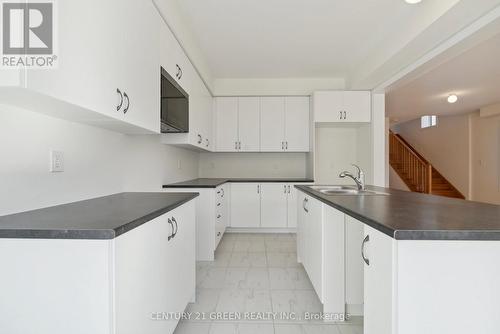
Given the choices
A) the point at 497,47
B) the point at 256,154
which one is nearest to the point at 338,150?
the point at 256,154

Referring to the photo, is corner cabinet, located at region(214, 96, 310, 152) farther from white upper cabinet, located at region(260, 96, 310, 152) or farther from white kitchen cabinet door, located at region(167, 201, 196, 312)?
white kitchen cabinet door, located at region(167, 201, 196, 312)

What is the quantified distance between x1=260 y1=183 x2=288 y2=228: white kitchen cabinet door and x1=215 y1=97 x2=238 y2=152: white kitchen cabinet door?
35.8 inches

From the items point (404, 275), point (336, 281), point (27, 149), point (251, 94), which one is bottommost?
point (336, 281)

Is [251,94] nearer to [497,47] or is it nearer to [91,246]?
[497,47]

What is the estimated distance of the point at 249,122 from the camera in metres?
4.25

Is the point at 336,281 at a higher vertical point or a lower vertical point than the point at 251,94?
lower

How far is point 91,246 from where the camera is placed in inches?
34.3

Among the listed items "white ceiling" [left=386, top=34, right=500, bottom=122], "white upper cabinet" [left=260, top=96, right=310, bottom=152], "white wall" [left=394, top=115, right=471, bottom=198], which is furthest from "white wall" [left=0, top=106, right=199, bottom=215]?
"white wall" [left=394, top=115, right=471, bottom=198]

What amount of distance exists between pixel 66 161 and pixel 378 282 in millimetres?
1660

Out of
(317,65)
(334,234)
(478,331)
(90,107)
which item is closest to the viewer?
(478,331)

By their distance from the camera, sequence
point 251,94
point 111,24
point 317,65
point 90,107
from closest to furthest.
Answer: point 90,107 → point 111,24 → point 317,65 → point 251,94

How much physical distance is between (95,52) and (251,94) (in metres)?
3.33

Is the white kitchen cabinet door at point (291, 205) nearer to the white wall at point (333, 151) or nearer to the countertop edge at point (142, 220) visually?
the white wall at point (333, 151)

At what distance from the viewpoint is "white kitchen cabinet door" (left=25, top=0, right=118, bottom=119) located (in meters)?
0.92
